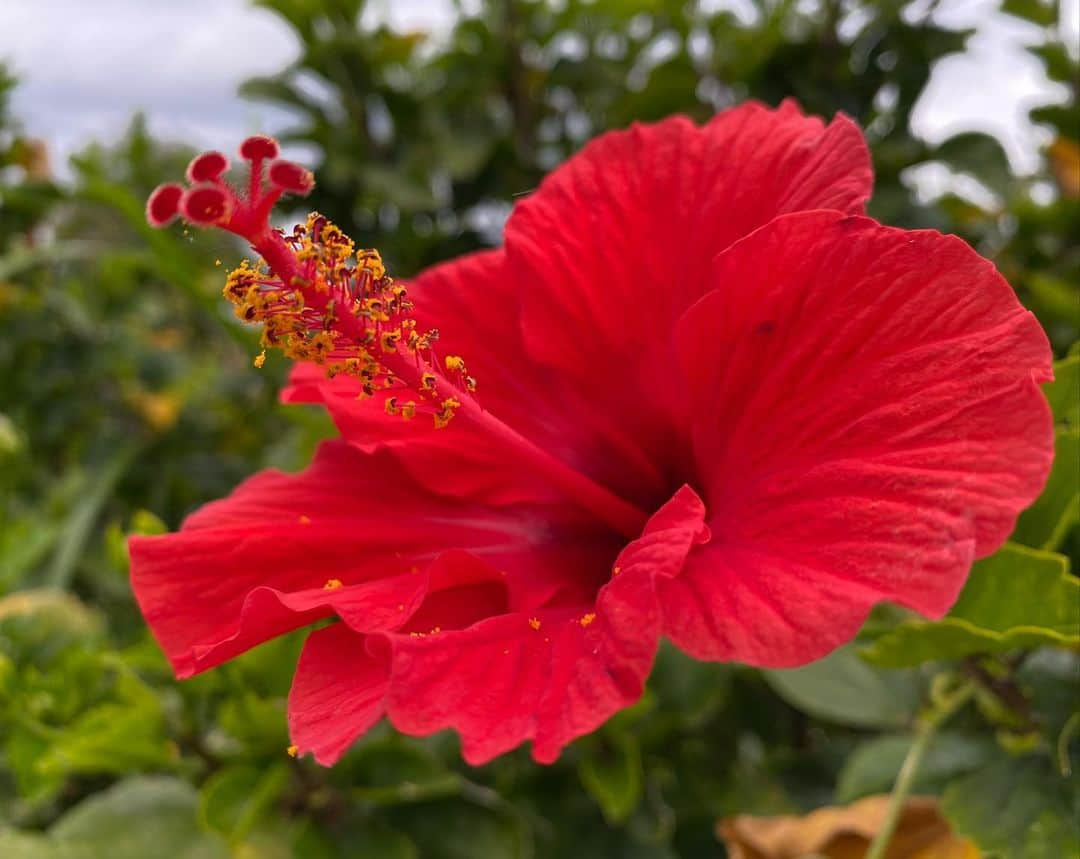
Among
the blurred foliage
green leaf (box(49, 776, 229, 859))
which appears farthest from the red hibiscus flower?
green leaf (box(49, 776, 229, 859))

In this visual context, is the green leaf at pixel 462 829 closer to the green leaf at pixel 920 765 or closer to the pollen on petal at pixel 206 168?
the green leaf at pixel 920 765

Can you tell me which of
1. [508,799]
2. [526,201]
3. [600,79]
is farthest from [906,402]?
[600,79]

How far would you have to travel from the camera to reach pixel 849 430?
1.83ft

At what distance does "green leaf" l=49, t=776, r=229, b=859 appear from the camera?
91cm

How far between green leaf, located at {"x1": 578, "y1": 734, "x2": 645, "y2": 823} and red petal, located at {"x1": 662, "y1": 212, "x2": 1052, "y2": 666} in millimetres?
373

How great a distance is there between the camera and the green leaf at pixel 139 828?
91 centimetres

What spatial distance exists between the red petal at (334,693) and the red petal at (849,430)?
0.17 meters

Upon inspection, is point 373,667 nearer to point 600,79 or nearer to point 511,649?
point 511,649

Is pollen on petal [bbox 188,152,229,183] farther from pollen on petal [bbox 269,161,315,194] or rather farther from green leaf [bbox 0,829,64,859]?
green leaf [bbox 0,829,64,859]

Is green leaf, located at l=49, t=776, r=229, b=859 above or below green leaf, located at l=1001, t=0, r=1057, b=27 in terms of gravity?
below

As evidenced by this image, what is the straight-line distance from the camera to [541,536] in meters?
0.77

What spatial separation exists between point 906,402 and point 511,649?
0.85 feet

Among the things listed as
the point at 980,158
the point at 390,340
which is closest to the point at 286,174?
the point at 390,340

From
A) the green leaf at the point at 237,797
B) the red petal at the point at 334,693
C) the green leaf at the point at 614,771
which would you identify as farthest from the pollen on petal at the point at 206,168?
the green leaf at the point at 614,771
